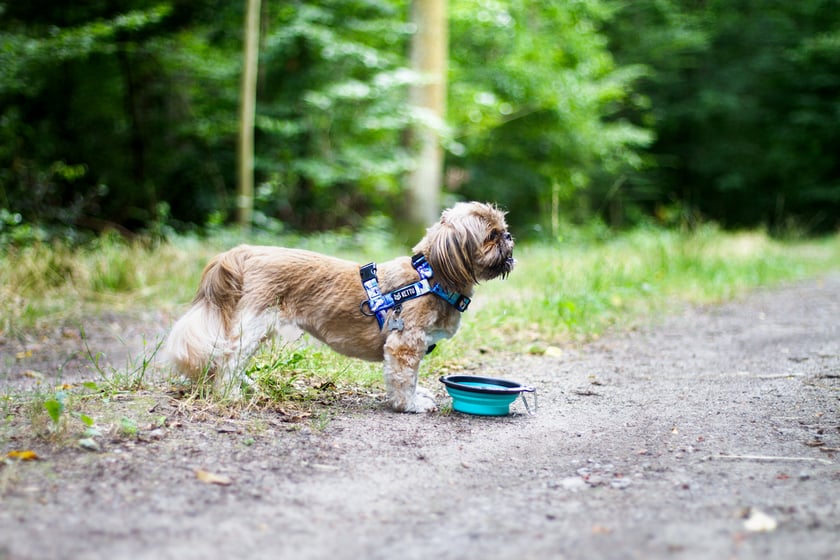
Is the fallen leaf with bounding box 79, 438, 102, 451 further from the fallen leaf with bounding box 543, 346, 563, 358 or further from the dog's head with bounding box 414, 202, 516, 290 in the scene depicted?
the fallen leaf with bounding box 543, 346, 563, 358

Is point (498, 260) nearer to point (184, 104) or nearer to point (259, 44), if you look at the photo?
point (259, 44)

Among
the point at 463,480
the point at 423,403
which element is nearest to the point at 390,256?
the point at 423,403

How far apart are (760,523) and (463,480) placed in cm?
138

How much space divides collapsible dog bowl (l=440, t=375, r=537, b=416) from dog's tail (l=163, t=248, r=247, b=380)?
1484mm

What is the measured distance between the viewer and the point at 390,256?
11016 millimetres

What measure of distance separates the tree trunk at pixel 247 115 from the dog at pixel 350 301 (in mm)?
7519

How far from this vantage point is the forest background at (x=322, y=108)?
12.3 m

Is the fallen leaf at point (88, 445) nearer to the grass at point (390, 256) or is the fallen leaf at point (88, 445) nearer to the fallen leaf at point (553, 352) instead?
the grass at point (390, 256)

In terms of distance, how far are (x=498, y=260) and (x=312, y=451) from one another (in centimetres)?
174

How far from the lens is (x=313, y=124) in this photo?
12984 mm

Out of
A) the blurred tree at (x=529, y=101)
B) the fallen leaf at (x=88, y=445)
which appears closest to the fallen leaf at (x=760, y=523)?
the fallen leaf at (x=88, y=445)

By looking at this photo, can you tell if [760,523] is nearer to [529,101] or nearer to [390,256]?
[390,256]

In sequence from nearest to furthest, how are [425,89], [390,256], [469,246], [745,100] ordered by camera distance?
[469,246]
[390,256]
[425,89]
[745,100]

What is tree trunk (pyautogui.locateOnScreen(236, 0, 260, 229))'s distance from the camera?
1182 cm
